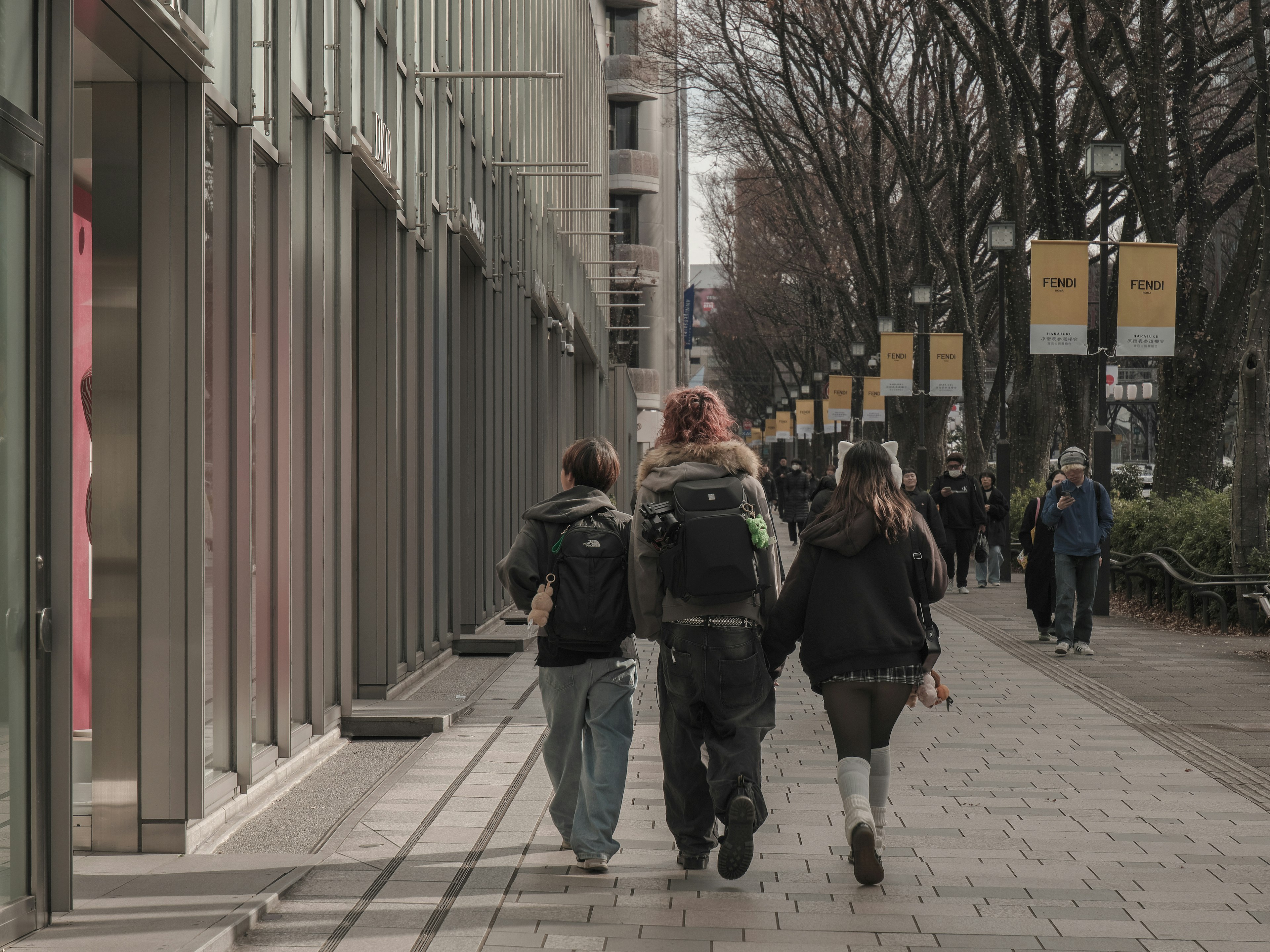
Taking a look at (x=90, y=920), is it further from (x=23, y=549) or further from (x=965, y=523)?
(x=965, y=523)

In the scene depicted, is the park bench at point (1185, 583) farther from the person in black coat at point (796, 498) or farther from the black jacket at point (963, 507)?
the person in black coat at point (796, 498)

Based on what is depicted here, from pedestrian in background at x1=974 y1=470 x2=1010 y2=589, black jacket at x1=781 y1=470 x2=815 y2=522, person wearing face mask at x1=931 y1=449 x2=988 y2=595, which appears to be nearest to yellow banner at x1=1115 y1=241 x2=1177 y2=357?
person wearing face mask at x1=931 y1=449 x2=988 y2=595

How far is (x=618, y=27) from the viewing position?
7138 centimetres

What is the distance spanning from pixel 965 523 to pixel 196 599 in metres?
15.6

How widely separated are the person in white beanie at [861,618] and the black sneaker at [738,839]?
0.43 meters

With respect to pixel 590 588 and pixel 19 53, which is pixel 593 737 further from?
pixel 19 53

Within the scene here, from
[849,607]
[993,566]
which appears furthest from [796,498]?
[849,607]

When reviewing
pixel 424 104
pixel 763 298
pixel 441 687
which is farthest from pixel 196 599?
pixel 763 298

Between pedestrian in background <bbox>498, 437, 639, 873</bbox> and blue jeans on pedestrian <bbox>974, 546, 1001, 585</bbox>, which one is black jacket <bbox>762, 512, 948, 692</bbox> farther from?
blue jeans on pedestrian <bbox>974, 546, 1001, 585</bbox>

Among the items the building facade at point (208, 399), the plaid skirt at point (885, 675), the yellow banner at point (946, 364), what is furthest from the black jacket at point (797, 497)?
the plaid skirt at point (885, 675)

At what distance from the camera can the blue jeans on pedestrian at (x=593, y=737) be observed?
19.5 feet

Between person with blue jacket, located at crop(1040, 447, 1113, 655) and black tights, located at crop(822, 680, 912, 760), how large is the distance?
802cm

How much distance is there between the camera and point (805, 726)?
9852 millimetres

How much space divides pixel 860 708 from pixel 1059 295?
13.5m
